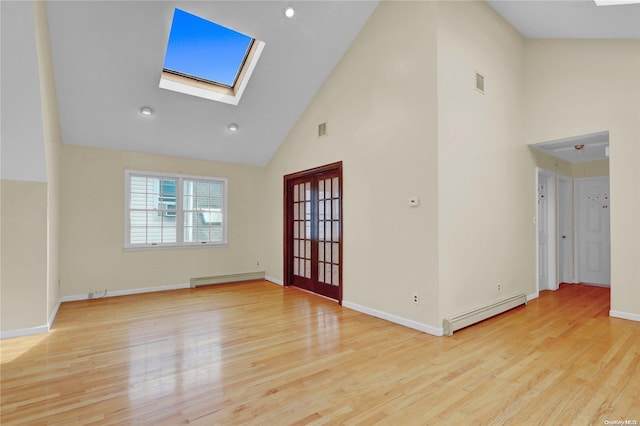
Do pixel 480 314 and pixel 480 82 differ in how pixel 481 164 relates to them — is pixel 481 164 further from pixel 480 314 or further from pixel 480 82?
pixel 480 314

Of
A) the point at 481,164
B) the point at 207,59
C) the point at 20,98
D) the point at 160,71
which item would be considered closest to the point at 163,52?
the point at 160,71

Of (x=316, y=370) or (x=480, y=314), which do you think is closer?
(x=316, y=370)

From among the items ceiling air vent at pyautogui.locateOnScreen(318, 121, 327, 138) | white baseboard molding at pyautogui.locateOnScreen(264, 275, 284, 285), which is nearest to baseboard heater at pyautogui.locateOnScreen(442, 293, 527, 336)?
ceiling air vent at pyautogui.locateOnScreen(318, 121, 327, 138)

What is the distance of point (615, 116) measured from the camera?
3.95 metres

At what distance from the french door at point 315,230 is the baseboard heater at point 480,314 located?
165 cm

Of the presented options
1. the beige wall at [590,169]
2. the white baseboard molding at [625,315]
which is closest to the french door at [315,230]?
the white baseboard molding at [625,315]

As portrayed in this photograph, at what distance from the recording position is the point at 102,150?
512cm

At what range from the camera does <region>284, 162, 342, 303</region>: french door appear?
16.0 feet

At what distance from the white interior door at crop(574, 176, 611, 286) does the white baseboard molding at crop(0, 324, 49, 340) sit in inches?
331

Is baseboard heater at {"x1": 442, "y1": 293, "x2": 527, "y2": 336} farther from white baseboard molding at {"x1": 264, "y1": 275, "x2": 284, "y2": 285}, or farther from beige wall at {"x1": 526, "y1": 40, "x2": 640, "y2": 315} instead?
white baseboard molding at {"x1": 264, "y1": 275, "x2": 284, "y2": 285}

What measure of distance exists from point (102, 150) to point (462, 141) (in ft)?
17.5

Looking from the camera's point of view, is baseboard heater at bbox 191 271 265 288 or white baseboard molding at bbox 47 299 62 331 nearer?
white baseboard molding at bbox 47 299 62 331

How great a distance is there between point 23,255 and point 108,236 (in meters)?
1.70

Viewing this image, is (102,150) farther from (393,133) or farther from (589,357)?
(589,357)
